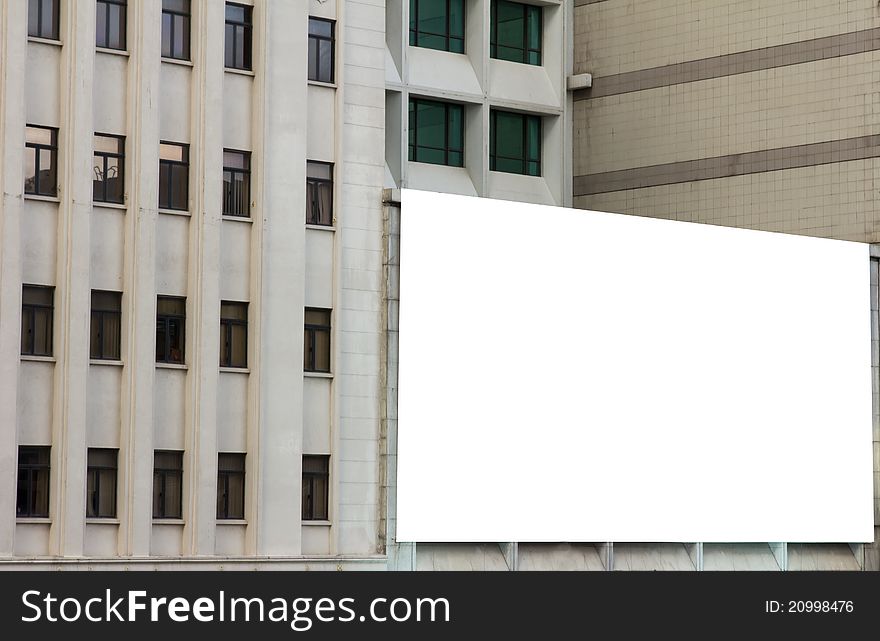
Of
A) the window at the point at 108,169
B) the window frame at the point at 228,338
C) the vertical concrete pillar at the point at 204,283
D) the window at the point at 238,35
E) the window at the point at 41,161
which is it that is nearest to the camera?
the window at the point at 41,161

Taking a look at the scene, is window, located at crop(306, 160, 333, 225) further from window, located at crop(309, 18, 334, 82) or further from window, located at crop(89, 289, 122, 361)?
window, located at crop(89, 289, 122, 361)

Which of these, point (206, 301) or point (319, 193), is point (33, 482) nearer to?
point (206, 301)

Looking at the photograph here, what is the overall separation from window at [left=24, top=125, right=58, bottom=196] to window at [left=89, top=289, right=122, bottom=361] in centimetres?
210

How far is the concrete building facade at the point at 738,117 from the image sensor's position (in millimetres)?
42656

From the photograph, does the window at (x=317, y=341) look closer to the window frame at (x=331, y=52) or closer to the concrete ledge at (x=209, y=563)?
the concrete ledge at (x=209, y=563)

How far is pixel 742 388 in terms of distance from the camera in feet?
124

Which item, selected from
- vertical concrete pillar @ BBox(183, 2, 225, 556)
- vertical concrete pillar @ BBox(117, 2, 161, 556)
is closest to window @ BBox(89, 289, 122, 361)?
vertical concrete pillar @ BBox(117, 2, 161, 556)

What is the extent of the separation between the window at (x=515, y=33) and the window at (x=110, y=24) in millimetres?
17508

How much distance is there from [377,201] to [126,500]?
804 centimetres

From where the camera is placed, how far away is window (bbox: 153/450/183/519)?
31797mm

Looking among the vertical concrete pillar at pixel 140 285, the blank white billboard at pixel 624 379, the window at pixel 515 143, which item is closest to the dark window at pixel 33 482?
the vertical concrete pillar at pixel 140 285
